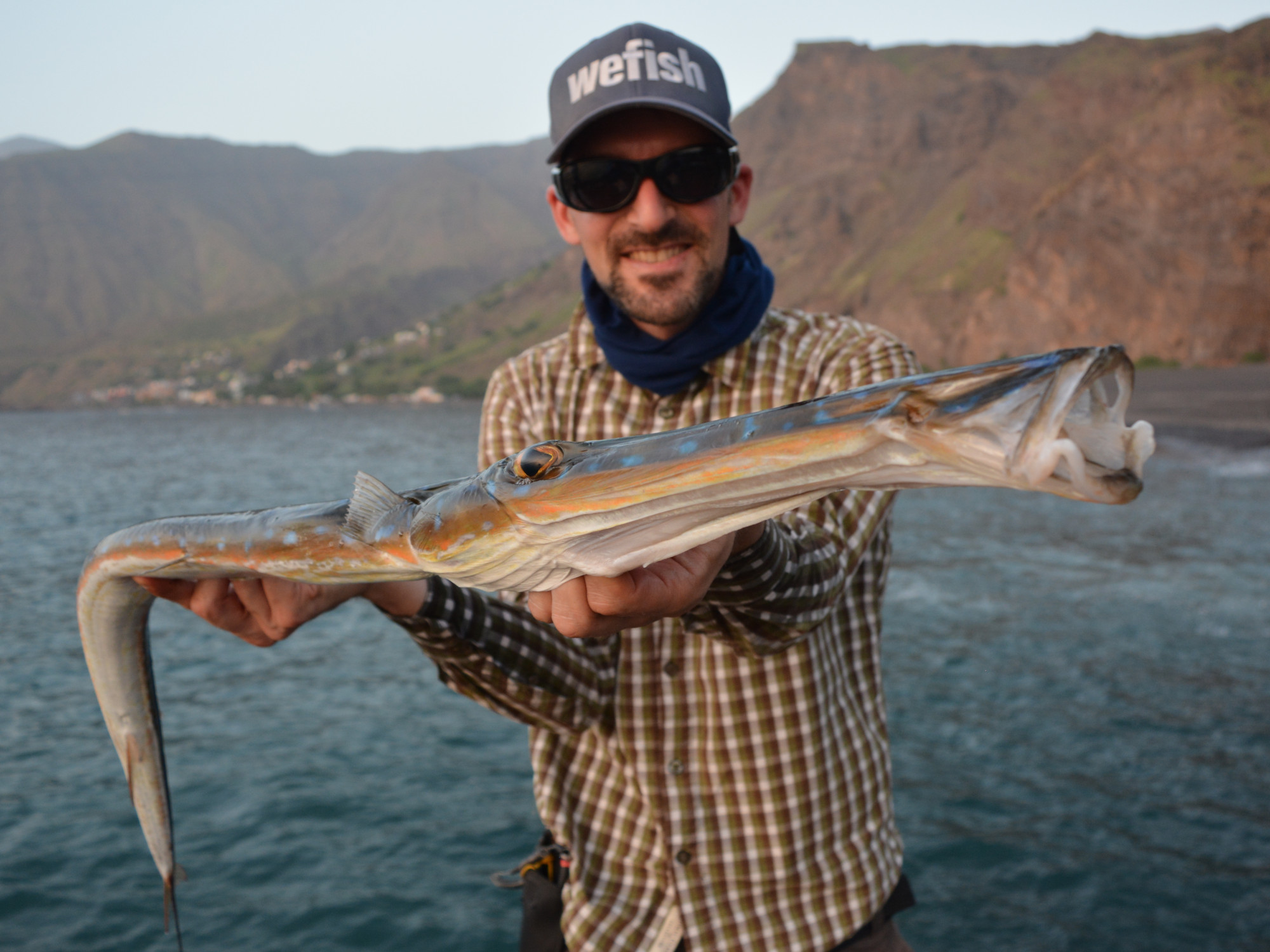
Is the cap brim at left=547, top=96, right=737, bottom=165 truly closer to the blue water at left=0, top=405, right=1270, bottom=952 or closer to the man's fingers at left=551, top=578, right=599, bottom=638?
the man's fingers at left=551, top=578, right=599, bottom=638

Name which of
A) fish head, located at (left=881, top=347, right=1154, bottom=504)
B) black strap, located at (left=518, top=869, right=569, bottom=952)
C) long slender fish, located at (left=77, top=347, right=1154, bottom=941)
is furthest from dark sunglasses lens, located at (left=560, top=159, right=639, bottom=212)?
black strap, located at (left=518, top=869, right=569, bottom=952)

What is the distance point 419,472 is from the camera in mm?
55156

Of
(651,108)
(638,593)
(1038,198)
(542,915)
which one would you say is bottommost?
(542,915)

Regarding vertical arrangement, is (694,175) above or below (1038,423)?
above

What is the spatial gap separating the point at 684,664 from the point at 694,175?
5.40ft

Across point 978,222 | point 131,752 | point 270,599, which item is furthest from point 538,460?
point 978,222

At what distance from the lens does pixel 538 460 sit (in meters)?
1.71

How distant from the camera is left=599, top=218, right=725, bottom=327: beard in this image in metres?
3.01

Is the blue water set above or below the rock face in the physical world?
below

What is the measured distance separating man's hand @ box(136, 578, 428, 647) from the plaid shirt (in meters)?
0.17

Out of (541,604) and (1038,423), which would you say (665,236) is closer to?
(541,604)

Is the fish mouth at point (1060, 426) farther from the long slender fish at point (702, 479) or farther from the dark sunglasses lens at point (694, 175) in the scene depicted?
the dark sunglasses lens at point (694, 175)

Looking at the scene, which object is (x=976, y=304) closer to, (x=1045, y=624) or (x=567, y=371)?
(x=1045, y=624)

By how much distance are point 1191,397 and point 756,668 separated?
6415 cm
